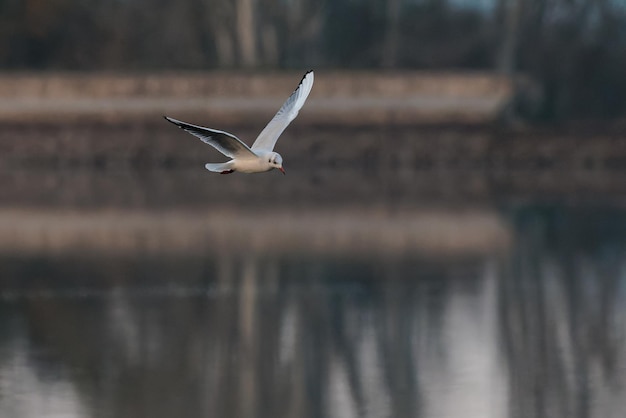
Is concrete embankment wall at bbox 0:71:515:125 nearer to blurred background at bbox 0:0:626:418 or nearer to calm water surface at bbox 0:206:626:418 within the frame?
blurred background at bbox 0:0:626:418

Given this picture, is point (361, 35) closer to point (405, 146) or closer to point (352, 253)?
point (405, 146)

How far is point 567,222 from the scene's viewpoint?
21.0 meters

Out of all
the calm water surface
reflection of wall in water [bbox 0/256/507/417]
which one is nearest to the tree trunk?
the calm water surface

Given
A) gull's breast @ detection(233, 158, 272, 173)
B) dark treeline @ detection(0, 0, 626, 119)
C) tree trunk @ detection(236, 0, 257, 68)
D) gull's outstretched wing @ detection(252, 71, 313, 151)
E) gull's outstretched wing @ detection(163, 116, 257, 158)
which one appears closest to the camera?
gull's outstretched wing @ detection(163, 116, 257, 158)

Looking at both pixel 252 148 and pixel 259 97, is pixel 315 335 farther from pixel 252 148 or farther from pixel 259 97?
pixel 259 97

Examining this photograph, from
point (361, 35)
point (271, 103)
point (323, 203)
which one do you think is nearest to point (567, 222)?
point (323, 203)

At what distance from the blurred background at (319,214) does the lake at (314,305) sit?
0.13ft

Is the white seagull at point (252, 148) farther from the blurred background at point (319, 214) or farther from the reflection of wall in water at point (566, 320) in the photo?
the reflection of wall in water at point (566, 320)

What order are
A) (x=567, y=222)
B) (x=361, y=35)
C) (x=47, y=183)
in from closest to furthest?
1. (x=567, y=222)
2. (x=47, y=183)
3. (x=361, y=35)

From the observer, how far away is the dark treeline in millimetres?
38188

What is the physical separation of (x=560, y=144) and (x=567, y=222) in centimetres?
1188

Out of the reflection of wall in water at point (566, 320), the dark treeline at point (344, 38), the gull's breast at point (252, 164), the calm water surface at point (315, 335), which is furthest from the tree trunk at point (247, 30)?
the gull's breast at point (252, 164)

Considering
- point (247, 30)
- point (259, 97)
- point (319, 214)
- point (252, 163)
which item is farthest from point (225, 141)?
point (247, 30)

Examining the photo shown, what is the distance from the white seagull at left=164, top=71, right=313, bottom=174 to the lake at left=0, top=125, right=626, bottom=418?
1.21 metres
